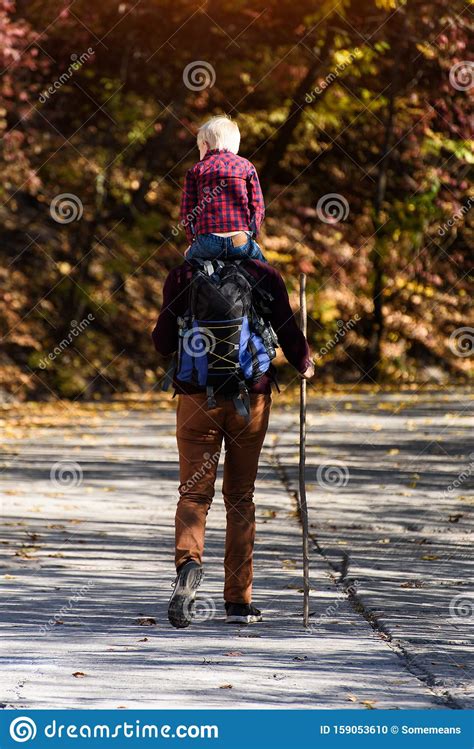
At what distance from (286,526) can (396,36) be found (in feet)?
49.8

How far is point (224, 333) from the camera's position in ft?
20.3

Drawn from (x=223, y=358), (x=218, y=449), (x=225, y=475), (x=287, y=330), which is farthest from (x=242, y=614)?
(x=287, y=330)

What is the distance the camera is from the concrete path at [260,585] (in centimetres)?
521

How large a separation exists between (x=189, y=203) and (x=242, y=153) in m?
19.2

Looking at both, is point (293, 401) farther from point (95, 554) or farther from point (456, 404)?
point (95, 554)

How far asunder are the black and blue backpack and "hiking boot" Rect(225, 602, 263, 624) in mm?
914

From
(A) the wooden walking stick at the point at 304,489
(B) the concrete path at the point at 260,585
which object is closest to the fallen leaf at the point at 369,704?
(B) the concrete path at the point at 260,585

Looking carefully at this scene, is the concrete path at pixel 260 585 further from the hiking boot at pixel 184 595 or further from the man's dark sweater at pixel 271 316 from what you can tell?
the man's dark sweater at pixel 271 316

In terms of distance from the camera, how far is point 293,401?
72.6 feet

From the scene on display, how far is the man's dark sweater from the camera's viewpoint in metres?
6.27

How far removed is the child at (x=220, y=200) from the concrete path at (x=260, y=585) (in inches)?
66.9

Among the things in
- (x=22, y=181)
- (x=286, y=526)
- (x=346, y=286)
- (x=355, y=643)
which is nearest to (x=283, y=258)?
(x=346, y=286)

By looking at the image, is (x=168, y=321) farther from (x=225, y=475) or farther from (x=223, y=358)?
(x=225, y=475)
